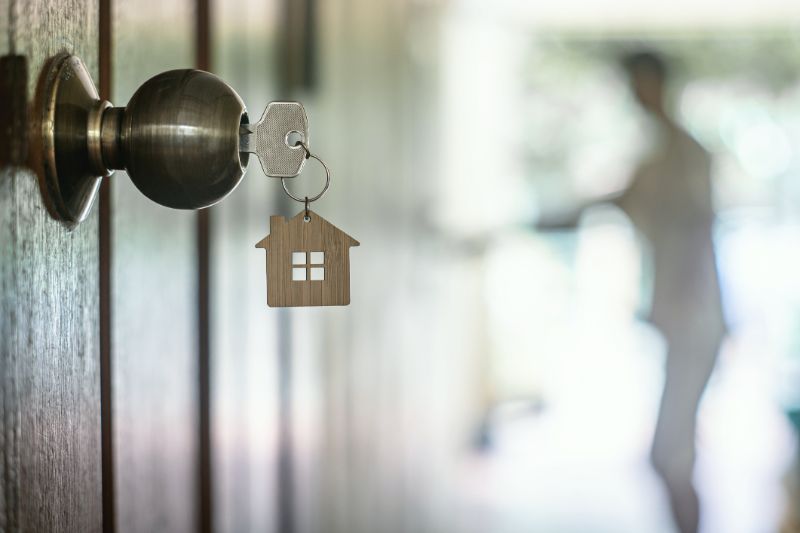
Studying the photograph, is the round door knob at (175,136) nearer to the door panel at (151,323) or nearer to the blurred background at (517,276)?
the door panel at (151,323)

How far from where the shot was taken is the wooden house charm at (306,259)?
36 centimetres

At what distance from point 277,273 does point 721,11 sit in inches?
86.6

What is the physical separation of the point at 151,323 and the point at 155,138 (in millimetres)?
272

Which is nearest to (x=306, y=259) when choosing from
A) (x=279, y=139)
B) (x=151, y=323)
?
(x=279, y=139)

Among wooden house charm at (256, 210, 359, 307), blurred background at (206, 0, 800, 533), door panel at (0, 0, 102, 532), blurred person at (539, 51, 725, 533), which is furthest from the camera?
blurred person at (539, 51, 725, 533)

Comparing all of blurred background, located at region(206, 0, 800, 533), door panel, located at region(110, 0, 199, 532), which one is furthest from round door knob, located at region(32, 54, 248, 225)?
blurred background, located at region(206, 0, 800, 533)

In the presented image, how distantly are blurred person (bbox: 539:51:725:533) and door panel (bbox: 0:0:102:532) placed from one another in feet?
6.48

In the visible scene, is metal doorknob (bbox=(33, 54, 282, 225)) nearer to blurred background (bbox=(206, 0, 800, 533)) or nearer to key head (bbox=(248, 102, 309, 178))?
key head (bbox=(248, 102, 309, 178))

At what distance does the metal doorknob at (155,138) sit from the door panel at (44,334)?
2 cm

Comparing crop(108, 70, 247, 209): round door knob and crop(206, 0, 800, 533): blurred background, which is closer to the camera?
crop(108, 70, 247, 209): round door knob

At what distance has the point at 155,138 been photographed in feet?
0.94

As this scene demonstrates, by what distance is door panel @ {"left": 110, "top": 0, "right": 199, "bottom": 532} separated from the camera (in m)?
0.43

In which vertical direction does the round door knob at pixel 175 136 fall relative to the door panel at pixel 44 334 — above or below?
above

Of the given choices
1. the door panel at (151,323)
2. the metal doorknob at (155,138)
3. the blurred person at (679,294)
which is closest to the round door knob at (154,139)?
the metal doorknob at (155,138)
